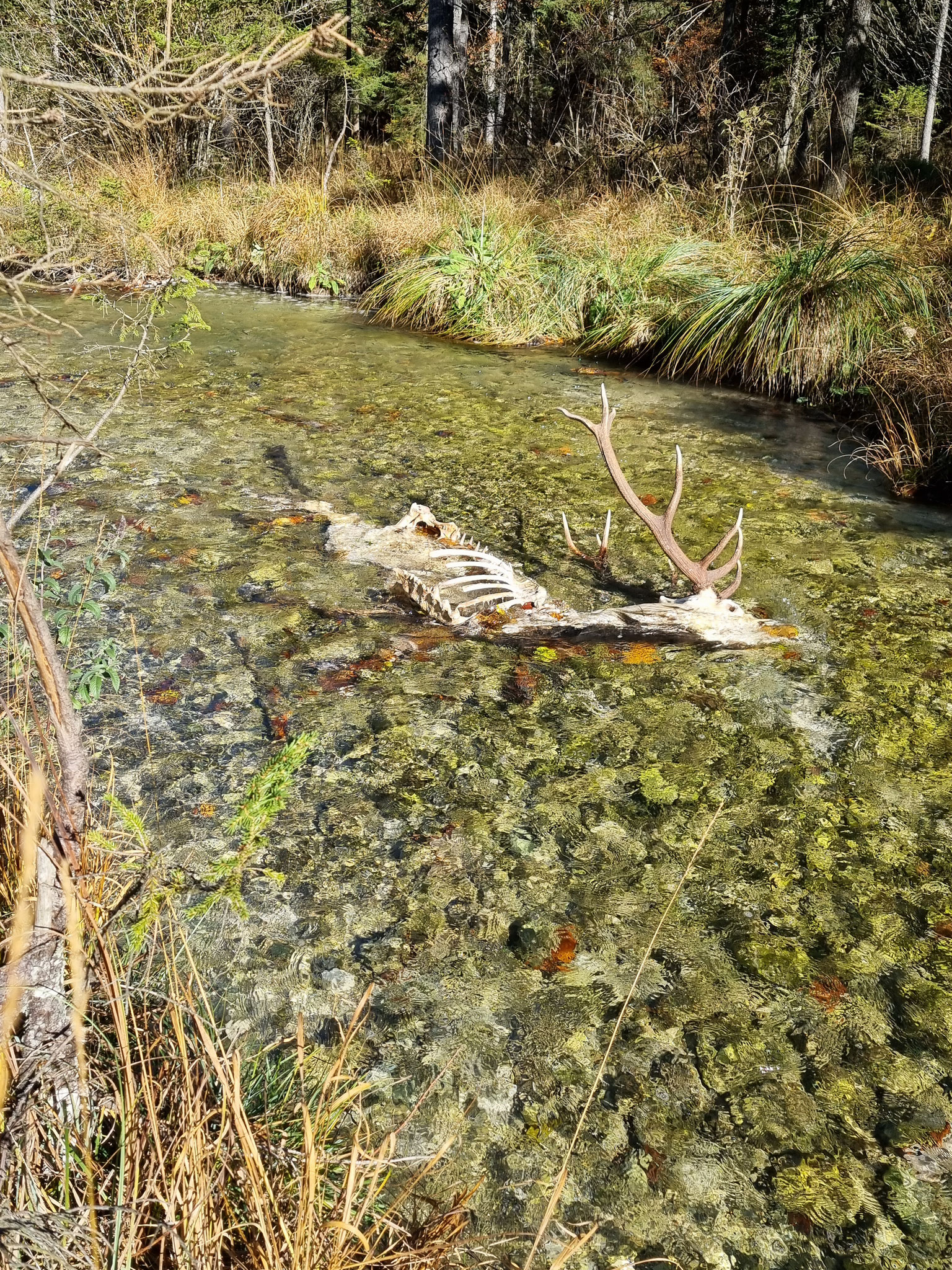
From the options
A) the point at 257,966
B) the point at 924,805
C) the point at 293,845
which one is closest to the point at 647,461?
the point at 924,805

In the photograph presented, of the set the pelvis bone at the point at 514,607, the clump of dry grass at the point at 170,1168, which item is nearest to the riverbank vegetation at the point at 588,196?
the clump of dry grass at the point at 170,1168

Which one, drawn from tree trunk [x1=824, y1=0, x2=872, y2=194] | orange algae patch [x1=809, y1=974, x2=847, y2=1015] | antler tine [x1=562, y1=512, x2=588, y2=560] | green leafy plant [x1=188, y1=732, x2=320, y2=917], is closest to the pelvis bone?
antler tine [x1=562, y1=512, x2=588, y2=560]

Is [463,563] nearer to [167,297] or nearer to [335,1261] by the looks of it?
[167,297]

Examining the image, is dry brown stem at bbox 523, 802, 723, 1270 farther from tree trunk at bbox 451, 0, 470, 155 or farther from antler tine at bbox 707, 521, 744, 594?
tree trunk at bbox 451, 0, 470, 155

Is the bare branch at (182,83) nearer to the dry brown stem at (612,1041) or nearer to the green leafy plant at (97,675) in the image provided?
the green leafy plant at (97,675)

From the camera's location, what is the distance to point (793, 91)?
33.1 ft

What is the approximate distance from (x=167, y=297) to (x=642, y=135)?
10108 mm

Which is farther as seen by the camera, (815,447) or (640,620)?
(815,447)

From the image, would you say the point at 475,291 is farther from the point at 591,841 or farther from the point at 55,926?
the point at 55,926

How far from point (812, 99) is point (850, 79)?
37 cm

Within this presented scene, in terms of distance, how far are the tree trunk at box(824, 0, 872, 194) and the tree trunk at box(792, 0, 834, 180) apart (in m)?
0.25

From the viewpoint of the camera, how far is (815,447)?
6.17 metres

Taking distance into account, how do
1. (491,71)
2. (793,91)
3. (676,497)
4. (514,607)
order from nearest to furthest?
1. (676,497)
2. (514,607)
3. (793,91)
4. (491,71)

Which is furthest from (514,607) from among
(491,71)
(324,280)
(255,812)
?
(491,71)
